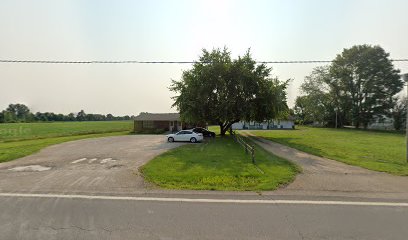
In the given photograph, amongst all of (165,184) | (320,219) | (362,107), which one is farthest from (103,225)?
(362,107)

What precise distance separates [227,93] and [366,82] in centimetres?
4733

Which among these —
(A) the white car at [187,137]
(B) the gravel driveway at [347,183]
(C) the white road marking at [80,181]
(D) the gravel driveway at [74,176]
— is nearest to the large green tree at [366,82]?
(A) the white car at [187,137]

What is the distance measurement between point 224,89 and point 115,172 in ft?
68.3

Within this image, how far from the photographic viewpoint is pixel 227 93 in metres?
30.1

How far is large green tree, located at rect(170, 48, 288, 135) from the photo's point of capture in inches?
1158

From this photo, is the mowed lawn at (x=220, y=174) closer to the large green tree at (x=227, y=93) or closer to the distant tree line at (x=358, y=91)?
the large green tree at (x=227, y=93)

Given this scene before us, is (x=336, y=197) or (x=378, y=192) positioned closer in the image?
(x=336, y=197)

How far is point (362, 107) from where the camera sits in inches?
2461

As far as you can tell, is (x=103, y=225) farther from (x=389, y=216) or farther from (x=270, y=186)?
(x=389, y=216)

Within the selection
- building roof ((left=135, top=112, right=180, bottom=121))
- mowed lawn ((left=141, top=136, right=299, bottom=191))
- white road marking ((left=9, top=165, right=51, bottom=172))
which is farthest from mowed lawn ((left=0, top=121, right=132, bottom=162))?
mowed lawn ((left=141, top=136, right=299, bottom=191))

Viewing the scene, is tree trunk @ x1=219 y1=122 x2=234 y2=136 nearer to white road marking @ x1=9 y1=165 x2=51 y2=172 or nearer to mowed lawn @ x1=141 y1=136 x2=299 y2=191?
mowed lawn @ x1=141 y1=136 x2=299 y2=191

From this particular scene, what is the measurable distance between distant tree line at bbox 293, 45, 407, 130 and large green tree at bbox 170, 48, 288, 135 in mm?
34887

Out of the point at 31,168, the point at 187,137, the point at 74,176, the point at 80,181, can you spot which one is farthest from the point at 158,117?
the point at 80,181

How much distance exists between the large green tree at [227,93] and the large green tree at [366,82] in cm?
4177
